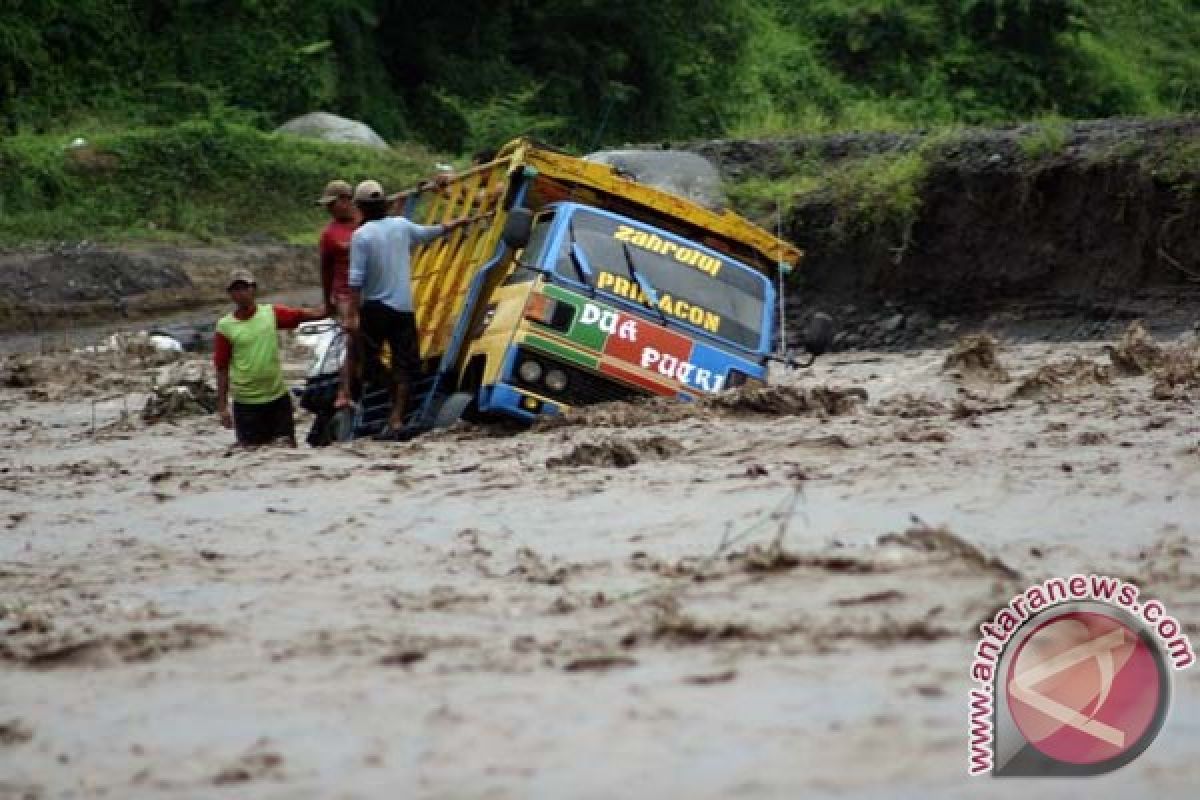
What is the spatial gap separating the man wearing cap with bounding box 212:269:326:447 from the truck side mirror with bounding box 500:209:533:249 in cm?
123

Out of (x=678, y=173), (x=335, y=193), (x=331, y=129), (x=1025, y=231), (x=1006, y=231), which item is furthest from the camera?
(x=331, y=129)

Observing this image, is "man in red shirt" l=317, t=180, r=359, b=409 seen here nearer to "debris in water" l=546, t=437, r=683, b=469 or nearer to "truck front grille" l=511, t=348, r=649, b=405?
"truck front grille" l=511, t=348, r=649, b=405

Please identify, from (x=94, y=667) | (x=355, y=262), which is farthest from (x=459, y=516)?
(x=355, y=262)

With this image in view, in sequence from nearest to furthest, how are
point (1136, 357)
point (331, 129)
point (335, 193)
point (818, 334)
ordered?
point (818, 334) → point (335, 193) → point (1136, 357) → point (331, 129)

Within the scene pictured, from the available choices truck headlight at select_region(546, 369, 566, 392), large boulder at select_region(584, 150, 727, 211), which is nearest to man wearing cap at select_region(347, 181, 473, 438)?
truck headlight at select_region(546, 369, 566, 392)

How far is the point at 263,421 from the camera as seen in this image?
38.1 feet

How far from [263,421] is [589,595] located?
19.9 ft

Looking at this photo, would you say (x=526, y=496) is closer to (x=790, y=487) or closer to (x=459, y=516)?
(x=459, y=516)

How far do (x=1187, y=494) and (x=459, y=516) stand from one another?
288 centimetres

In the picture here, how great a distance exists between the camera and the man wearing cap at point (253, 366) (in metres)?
11.4

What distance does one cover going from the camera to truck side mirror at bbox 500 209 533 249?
11328mm

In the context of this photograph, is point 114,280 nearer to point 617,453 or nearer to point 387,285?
point 387,285

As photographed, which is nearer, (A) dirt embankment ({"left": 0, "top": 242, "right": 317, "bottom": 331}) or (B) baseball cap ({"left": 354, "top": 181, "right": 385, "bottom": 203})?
(B) baseball cap ({"left": 354, "top": 181, "right": 385, "bottom": 203})

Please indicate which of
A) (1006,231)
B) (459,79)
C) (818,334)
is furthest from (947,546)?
(459,79)
